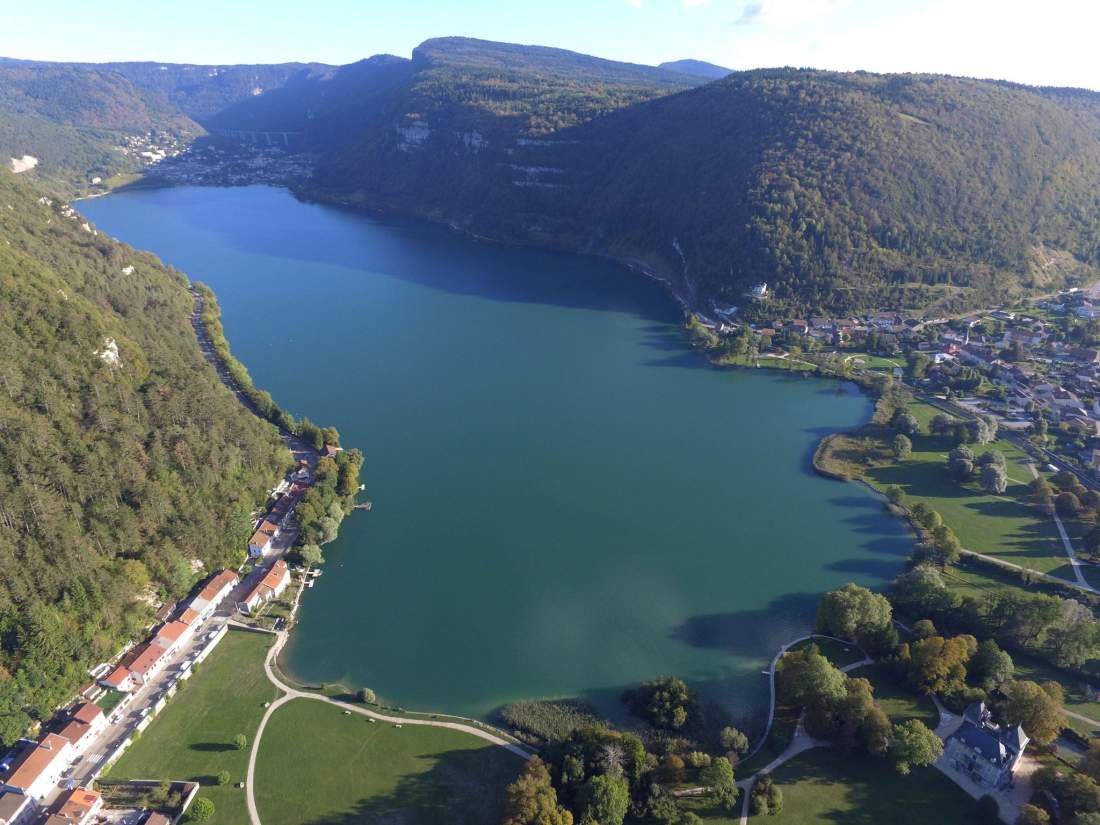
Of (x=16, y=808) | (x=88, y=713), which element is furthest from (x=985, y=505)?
(x=16, y=808)

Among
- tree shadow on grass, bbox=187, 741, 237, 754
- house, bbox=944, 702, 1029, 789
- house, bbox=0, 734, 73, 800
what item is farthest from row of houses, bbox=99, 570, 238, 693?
house, bbox=944, 702, 1029, 789

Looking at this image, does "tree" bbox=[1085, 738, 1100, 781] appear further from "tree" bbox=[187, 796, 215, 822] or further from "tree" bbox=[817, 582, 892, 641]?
"tree" bbox=[187, 796, 215, 822]

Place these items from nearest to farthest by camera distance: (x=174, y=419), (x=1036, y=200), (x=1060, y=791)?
(x=1060, y=791) → (x=174, y=419) → (x=1036, y=200)

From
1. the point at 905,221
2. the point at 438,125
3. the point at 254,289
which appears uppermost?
the point at 438,125

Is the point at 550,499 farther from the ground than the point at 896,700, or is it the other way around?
the point at 550,499

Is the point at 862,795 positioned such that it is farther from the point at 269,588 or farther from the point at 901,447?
the point at 901,447

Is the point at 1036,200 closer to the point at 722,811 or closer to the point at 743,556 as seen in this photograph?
the point at 743,556

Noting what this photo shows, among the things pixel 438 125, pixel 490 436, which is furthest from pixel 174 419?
pixel 438 125
